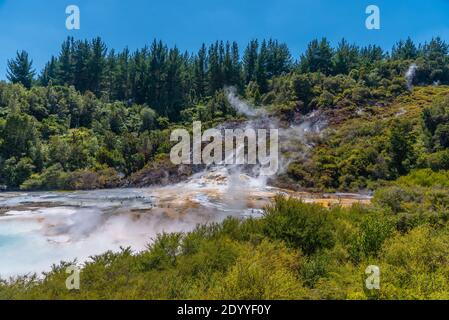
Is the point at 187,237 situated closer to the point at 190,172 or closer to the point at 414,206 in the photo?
the point at 414,206

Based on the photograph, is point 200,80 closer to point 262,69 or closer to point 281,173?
point 262,69

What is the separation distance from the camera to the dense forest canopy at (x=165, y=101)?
39.0 meters

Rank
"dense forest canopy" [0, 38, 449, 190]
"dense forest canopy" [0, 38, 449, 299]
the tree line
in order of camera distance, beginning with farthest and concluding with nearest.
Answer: the tree line < "dense forest canopy" [0, 38, 449, 190] < "dense forest canopy" [0, 38, 449, 299]

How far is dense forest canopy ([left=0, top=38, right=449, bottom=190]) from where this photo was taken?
39.0 meters

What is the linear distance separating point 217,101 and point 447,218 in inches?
1962

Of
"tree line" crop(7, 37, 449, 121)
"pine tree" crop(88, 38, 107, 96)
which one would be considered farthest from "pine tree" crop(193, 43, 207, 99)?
"pine tree" crop(88, 38, 107, 96)

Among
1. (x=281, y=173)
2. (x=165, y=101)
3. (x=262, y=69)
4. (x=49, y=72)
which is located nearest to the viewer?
(x=281, y=173)

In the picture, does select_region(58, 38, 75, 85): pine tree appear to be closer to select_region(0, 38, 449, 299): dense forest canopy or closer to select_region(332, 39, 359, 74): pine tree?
select_region(0, 38, 449, 299): dense forest canopy

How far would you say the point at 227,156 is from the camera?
143ft

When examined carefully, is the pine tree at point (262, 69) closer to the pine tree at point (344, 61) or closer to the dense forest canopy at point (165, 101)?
the dense forest canopy at point (165, 101)

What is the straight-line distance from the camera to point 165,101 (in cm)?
7100

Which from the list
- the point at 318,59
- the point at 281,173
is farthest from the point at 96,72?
the point at 281,173

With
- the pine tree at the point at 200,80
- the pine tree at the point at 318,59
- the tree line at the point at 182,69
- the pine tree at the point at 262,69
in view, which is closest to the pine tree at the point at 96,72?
the tree line at the point at 182,69

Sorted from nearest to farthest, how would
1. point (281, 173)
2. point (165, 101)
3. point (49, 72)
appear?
point (281, 173) → point (165, 101) → point (49, 72)
